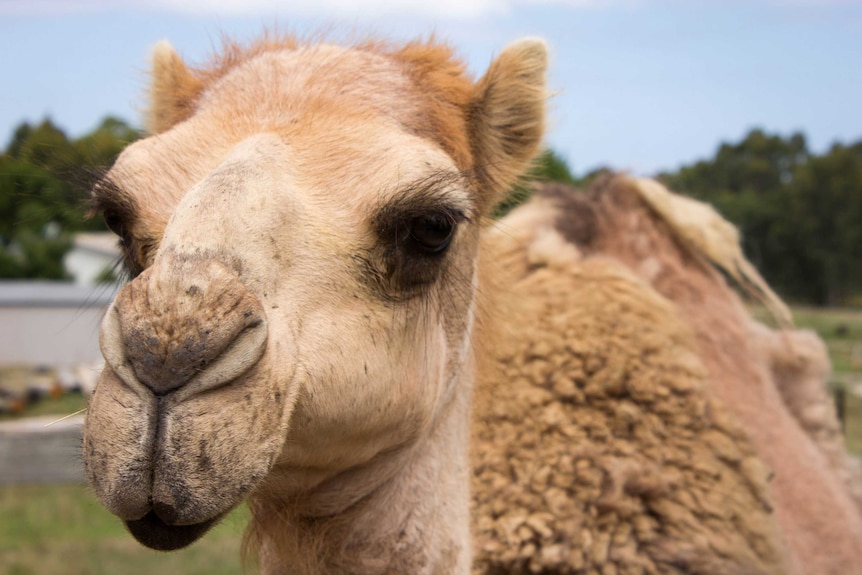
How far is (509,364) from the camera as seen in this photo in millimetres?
4016

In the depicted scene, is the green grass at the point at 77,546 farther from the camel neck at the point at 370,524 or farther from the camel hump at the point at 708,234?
the camel neck at the point at 370,524

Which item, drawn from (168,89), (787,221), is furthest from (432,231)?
(787,221)

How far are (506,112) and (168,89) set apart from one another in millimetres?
1331

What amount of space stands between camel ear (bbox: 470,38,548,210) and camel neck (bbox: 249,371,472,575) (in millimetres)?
1041

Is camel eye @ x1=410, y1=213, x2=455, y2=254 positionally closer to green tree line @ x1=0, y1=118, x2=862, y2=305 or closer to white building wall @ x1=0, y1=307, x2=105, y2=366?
white building wall @ x1=0, y1=307, x2=105, y2=366

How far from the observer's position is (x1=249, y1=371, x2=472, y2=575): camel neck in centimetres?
268

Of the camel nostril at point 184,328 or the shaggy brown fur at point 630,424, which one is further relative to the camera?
the shaggy brown fur at point 630,424

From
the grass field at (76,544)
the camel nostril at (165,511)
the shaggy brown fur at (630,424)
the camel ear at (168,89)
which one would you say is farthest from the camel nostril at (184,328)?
the grass field at (76,544)

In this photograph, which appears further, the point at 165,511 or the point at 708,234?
the point at 708,234

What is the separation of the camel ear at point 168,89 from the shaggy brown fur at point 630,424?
1.36 m

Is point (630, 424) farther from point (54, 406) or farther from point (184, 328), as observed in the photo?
point (54, 406)

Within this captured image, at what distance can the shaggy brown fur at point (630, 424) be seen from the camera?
137 inches

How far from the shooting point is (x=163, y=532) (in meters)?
1.92

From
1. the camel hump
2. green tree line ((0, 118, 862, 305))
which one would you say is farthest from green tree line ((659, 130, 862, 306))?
the camel hump
